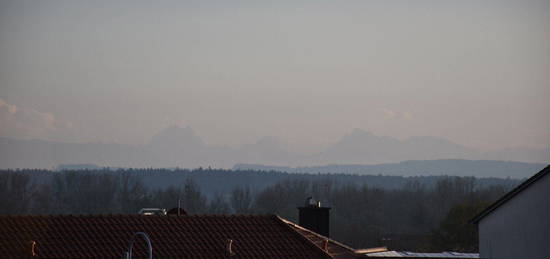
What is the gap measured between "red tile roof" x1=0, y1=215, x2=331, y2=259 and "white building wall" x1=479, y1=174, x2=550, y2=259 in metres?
7.45

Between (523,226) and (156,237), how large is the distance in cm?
1345

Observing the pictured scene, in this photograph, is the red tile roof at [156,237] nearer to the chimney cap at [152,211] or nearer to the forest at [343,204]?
the chimney cap at [152,211]

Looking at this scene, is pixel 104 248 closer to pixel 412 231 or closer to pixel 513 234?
pixel 513 234

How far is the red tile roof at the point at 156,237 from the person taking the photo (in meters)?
36.2

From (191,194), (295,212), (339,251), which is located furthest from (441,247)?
(339,251)

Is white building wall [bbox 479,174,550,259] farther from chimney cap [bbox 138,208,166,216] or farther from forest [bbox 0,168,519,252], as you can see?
forest [bbox 0,168,519,252]

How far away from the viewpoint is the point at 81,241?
36.8 metres

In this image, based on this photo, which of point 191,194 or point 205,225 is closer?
point 205,225

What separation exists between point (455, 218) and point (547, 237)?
88744mm

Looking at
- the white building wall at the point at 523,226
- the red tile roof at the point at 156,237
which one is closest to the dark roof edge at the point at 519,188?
the white building wall at the point at 523,226

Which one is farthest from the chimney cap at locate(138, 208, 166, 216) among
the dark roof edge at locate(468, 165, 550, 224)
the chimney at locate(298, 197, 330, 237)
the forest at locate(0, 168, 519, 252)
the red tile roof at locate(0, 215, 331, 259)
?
the forest at locate(0, 168, 519, 252)

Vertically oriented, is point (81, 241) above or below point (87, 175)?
below

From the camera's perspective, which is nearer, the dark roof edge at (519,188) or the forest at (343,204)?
the dark roof edge at (519,188)

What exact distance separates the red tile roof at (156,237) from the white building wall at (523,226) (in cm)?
745
